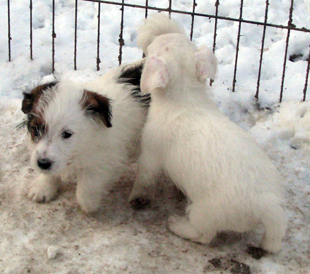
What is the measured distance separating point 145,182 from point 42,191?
1.05 meters

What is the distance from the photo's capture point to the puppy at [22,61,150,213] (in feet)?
13.0

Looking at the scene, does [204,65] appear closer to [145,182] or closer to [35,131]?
[145,182]

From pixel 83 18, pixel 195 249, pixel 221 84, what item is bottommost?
pixel 195 249

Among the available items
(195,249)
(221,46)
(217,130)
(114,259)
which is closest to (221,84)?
(221,46)


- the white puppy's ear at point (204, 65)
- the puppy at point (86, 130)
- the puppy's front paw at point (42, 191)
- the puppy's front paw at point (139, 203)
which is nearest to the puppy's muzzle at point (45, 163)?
the puppy at point (86, 130)

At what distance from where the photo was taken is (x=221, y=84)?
665 centimetres

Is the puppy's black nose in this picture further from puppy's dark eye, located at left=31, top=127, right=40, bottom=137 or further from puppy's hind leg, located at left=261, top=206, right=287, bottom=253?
puppy's hind leg, located at left=261, top=206, right=287, bottom=253

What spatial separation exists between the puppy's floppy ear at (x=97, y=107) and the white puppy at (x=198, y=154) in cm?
39

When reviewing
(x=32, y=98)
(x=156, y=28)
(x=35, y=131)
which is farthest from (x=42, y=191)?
(x=156, y=28)

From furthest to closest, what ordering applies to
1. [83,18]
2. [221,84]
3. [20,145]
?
[83,18] < [221,84] < [20,145]

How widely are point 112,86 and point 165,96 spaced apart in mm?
757

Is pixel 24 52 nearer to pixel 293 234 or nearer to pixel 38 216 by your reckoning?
pixel 38 216

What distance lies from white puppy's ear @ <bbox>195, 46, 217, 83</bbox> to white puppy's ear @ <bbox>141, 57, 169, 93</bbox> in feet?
1.16


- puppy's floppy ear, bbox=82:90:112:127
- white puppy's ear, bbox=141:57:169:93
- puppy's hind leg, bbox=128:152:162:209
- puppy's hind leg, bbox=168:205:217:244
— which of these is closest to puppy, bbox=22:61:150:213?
puppy's floppy ear, bbox=82:90:112:127
